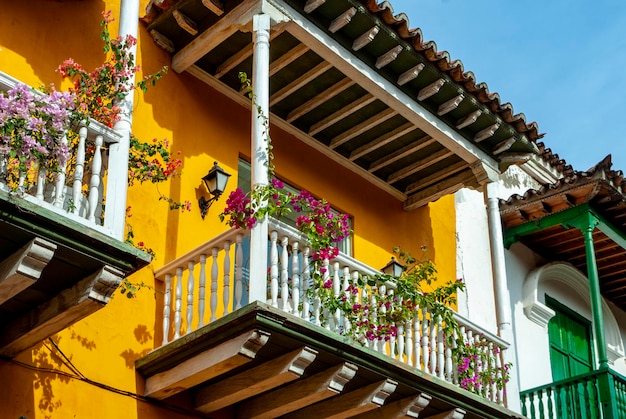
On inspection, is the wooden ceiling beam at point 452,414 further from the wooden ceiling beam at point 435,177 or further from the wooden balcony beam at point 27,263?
the wooden balcony beam at point 27,263

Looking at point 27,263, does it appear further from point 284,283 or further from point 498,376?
point 498,376

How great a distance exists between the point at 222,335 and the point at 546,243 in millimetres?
6532

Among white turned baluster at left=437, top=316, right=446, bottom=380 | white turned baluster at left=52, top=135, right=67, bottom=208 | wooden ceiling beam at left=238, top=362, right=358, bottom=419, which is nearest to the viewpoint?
white turned baluster at left=52, top=135, right=67, bottom=208

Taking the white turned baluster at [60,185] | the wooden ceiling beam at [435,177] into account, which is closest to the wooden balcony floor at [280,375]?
the white turned baluster at [60,185]

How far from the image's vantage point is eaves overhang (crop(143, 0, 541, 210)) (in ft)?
29.3

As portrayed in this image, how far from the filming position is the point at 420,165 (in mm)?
11016

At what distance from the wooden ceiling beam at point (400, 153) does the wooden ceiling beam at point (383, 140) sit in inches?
9.0

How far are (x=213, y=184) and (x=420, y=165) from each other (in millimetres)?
2905

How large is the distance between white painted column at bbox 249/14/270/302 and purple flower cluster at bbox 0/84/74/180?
1.64 meters

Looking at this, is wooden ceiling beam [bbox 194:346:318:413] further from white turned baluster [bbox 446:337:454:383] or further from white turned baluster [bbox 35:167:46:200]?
white turned baluster [bbox 35:167:46:200]

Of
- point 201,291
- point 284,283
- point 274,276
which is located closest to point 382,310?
point 284,283

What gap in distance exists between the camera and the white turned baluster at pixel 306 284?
764cm

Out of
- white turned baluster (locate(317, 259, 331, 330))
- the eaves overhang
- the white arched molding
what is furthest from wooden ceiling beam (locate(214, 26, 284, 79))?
the white arched molding

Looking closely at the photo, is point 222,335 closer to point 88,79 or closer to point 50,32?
point 88,79
